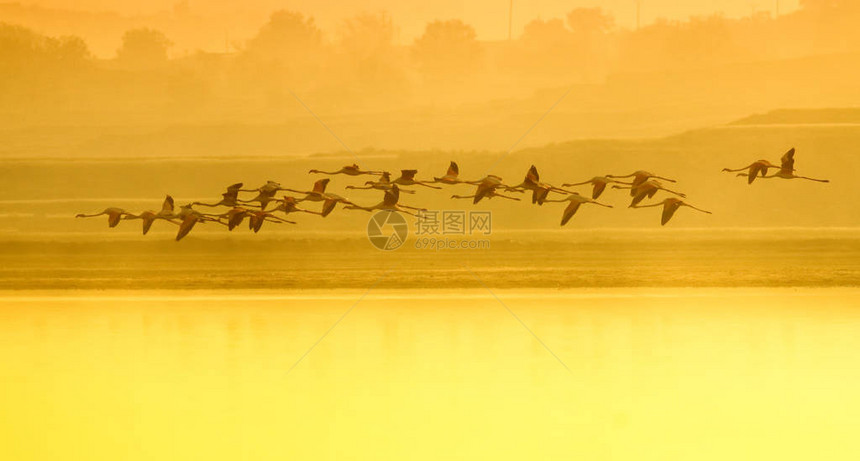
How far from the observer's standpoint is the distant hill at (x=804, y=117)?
24.3 ft

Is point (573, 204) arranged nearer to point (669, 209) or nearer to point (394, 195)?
point (669, 209)

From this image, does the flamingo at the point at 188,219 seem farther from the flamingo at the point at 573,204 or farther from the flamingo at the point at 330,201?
the flamingo at the point at 573,204

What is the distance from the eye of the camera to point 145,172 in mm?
7445

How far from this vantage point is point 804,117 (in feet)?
24.4

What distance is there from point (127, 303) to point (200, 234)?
94 cm

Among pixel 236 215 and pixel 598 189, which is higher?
pixel 598 189

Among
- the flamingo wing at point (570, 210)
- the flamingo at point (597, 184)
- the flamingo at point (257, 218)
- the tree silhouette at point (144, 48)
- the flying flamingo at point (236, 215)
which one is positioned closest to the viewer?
the flamingo at point (257, 218)

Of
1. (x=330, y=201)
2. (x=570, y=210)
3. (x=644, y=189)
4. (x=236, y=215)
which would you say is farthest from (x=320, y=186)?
(x=644, y=189)

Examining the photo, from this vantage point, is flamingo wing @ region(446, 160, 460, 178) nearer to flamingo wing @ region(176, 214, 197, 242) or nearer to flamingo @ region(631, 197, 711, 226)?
flamingo @ region(631, 197, 711, 226)

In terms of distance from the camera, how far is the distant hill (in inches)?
291

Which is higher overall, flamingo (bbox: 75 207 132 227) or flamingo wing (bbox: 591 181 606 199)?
flamingo wing (bbox: 591 181 606 199)

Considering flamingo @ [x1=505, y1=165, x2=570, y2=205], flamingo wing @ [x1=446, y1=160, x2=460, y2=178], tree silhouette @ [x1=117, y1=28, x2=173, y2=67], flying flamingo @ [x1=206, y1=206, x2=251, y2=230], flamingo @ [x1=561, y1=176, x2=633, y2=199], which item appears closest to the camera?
flamingo wing @ [x1=446, y1=160, x2=460, y2=178]

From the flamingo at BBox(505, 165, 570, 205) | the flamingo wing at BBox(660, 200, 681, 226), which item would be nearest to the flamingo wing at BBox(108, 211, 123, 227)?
the flamingo at BBox(505, 165, 570, 205)

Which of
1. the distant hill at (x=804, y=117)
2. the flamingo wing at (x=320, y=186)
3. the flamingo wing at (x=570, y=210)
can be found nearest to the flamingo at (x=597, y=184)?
the flamingo wing at (x=570, y=210)
